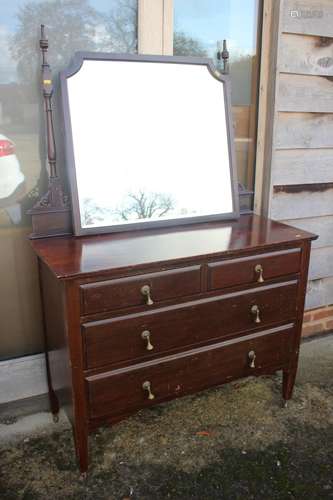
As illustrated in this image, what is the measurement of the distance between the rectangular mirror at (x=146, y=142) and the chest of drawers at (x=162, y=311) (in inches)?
4.5

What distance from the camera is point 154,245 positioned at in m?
1.75

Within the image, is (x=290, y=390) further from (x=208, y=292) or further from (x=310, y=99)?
(x=310, y=99)

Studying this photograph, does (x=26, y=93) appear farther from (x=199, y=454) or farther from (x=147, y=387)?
(x=199, y=454)

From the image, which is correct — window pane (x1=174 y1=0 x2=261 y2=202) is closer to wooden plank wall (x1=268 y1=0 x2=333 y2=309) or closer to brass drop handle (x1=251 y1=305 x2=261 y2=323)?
wooden plank wall (x1=268 y1=0 x2=333 y2=309)

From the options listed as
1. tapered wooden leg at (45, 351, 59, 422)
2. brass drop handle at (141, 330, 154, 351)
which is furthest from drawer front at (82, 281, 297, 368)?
tapered wooden leg at (45, 351, 59, 422)

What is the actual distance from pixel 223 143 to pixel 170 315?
908mm

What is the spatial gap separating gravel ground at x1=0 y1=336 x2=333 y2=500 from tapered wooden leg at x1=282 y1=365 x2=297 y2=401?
0.06m

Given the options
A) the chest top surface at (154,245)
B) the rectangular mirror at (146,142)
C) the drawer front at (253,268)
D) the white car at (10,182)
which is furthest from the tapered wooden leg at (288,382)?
the white car at (10,182)

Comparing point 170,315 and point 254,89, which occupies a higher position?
point 254,89

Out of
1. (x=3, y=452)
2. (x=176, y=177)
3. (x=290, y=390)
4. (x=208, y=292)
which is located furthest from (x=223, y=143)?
(x=3, y=452)

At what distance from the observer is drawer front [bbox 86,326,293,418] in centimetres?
168

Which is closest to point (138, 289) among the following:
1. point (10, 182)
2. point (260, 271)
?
point (260, 271)

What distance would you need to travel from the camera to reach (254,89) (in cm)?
229

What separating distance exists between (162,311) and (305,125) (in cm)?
140
